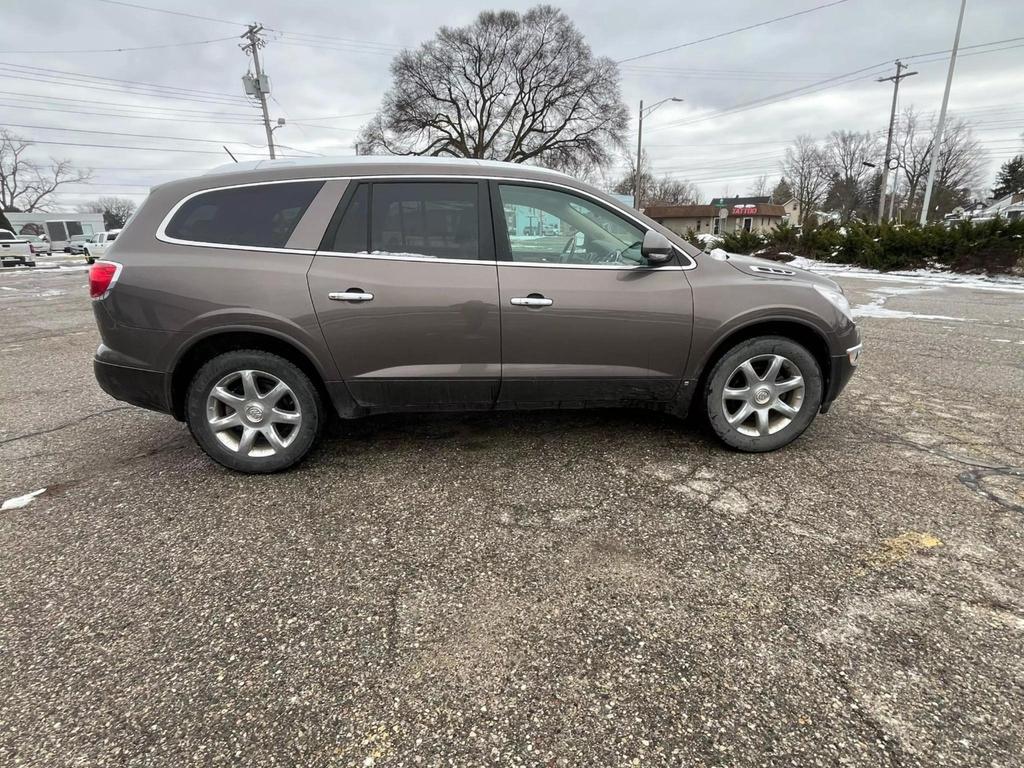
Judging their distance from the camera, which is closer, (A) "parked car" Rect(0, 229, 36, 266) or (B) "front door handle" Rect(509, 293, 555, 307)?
(B) "front door handle" Rect(509, 293, 555, 307)

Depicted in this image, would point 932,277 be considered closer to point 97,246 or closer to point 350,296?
point 350,296

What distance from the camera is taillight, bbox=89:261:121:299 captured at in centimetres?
295

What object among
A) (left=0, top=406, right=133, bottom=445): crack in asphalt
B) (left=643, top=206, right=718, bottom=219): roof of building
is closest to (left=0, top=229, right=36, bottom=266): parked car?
(left=0, top=406, right=133, bottom=445): crack in asphalt

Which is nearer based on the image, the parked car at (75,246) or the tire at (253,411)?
the tire at (253,411)

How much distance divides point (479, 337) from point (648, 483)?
1.26 m

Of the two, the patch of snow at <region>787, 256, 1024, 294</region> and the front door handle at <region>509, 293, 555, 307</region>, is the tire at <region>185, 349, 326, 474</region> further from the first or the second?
the patch of snow at <region>787, 256, 1024, 294</region>

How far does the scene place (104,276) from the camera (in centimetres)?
297

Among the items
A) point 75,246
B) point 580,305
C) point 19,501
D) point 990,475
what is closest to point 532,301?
point 580,305

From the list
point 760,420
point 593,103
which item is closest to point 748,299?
point 760,420

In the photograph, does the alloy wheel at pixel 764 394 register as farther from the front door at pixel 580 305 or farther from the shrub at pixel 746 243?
the shrub at pixel 746 243

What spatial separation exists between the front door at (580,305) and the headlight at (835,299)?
874mm

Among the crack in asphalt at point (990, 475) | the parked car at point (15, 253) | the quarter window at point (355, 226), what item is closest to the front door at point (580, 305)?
the quarter window at point (355, 226)

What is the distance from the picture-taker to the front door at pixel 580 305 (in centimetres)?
309

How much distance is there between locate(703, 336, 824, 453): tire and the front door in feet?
0.99
